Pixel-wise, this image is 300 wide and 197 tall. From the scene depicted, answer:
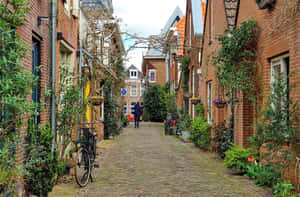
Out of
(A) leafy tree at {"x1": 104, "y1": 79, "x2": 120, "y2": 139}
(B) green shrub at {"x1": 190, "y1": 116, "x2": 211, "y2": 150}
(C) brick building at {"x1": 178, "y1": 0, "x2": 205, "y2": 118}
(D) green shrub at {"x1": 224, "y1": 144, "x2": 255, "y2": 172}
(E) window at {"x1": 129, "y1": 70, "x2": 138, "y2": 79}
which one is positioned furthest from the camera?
(E) window at {"x1": 129, "y1": 70, "x2": 138, "y2": 79}

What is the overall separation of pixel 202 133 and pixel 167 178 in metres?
5.13

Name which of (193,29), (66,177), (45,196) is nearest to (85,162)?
(66,177)

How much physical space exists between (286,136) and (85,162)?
12.9ft

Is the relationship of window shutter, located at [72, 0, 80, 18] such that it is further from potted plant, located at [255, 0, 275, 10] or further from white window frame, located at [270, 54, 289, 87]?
white window frame, located at [270, 54, 289, 87]

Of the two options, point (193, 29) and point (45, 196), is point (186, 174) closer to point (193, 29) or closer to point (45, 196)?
point (45, 196)

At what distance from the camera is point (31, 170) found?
223 inches

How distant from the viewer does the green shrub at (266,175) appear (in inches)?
251

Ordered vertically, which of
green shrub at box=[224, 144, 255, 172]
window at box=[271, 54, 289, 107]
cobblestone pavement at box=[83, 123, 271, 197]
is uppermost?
window at box=[271, 54, 289, 107]

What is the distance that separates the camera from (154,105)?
36.1 m

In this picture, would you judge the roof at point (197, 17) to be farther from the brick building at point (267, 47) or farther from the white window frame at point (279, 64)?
the white window frame at point (279, 64)

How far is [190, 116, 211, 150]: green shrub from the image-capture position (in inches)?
480

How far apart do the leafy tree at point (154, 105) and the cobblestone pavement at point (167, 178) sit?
79.2 ft

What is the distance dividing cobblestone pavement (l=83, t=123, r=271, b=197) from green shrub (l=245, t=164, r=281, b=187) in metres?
0.18

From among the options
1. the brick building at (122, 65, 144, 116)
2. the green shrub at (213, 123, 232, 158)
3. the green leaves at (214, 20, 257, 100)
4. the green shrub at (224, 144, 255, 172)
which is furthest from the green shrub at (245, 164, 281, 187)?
the brick building at (122, 65, 144, 116)
